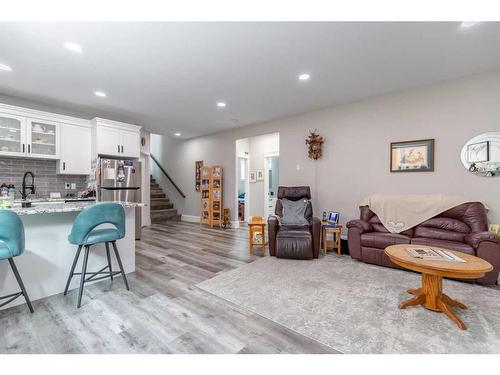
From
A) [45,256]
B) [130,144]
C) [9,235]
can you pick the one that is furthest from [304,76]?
[130,144]

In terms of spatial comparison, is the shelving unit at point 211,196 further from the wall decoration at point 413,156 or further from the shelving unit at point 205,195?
the wall decoration at point 413,156

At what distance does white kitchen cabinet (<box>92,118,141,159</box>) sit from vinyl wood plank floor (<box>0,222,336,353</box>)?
279 centimetres

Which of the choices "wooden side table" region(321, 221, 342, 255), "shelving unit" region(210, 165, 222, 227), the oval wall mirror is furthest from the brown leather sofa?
"shelving unit" region(210, 165, 222, 227)

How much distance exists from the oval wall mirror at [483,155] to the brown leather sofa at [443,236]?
469 mm

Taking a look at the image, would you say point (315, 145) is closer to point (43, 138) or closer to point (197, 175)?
point (197, 175)

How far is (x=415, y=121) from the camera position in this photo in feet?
11.7

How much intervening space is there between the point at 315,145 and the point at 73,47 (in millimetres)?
3881

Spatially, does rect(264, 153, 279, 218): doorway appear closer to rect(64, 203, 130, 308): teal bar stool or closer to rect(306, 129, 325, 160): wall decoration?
rect(306, 129, 325, 160): wall decoration

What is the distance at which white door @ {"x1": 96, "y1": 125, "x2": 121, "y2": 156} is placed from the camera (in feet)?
14.3

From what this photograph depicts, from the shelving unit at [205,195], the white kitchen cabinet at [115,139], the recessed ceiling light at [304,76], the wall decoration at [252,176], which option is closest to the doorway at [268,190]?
the wall decoration at [252,176]

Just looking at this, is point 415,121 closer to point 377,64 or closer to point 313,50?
point 377,64

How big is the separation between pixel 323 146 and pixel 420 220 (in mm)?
2057

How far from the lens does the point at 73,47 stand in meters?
2.40
